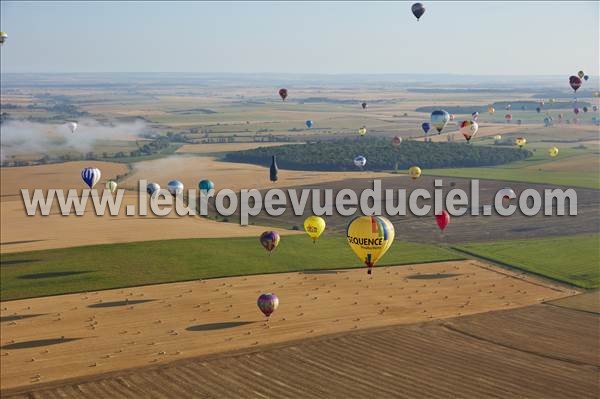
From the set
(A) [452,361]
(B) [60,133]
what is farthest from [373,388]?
(B) [60,133]

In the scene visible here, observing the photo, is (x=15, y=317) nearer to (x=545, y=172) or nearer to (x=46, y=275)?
(x=46, y=275)

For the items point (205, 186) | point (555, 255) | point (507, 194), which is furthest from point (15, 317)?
point (507, 194)

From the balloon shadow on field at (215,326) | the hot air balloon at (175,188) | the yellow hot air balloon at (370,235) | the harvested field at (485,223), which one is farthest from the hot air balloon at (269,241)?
the hot air balloon at (175,188)

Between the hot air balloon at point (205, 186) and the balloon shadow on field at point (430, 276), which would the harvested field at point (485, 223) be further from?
the balloon shadow on field at point (430, 276)

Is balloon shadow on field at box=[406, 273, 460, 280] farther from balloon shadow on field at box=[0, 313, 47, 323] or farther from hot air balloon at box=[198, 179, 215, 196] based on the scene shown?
hot air balloon at box=[198, 179, 215, 196]

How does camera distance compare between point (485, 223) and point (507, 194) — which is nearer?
point (485, 223)

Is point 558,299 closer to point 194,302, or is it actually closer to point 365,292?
point 365,292
